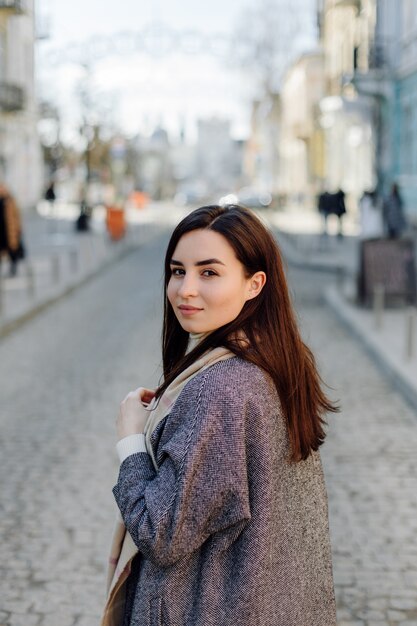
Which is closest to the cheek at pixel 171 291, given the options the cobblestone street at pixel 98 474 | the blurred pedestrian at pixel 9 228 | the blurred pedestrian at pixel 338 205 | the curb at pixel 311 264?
the cobblestone street at pixel 98 474

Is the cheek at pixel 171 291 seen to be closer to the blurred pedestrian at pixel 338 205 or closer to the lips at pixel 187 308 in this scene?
the lips at pixel 187 308

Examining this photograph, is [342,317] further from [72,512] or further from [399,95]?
[399,95]

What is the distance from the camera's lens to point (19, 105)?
133 feet

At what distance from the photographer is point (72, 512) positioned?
19.1 feet

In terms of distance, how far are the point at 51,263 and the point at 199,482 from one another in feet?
70.5

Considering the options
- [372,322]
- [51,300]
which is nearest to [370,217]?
[51,300]

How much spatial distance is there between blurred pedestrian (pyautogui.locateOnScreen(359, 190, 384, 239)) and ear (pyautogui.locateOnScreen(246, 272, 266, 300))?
19.1 metres

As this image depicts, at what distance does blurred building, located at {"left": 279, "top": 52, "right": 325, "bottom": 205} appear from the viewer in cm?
6159

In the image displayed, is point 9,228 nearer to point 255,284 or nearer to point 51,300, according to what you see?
point 51,300

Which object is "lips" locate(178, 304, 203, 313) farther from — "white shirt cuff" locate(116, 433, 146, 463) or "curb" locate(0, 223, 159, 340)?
"curb" locate(0, 223, 159, 340)

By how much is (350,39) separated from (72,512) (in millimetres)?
38103

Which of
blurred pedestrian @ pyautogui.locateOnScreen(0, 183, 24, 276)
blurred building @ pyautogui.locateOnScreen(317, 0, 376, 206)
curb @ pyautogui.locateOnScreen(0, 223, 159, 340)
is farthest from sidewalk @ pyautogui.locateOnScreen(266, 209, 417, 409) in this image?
blurred building @ pyautogui.locateOnScreen(317, 0, 376, 206)

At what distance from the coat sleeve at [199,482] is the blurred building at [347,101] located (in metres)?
28.7

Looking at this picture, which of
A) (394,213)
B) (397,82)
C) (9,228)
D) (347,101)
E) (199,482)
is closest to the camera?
(199,482)
